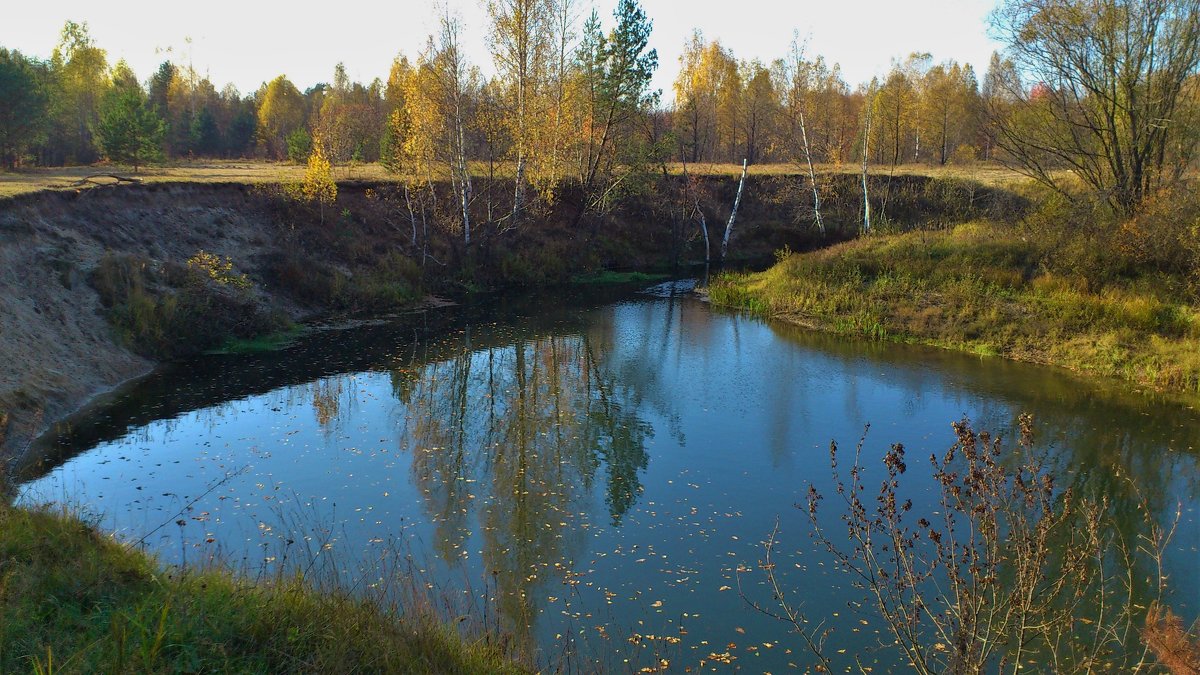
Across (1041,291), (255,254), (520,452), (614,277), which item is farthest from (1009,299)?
(255,254)

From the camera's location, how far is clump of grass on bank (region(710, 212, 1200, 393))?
1877cm

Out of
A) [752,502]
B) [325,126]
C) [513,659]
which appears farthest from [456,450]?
[325,126]

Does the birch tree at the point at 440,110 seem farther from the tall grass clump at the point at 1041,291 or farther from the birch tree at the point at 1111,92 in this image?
the birch tree at the point at 1111,92

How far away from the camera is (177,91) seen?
65.6 metres

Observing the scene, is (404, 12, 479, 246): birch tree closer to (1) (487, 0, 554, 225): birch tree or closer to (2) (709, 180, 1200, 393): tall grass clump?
(1) (487, 0, 554, 225): birch tree

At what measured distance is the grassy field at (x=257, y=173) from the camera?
2447 cm

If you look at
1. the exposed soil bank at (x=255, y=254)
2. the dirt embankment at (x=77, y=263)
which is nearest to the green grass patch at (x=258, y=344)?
the exposed soil bank at (x=255, y=254)

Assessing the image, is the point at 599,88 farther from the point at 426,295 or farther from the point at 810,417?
the point at 810,417

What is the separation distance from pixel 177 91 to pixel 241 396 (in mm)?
60656

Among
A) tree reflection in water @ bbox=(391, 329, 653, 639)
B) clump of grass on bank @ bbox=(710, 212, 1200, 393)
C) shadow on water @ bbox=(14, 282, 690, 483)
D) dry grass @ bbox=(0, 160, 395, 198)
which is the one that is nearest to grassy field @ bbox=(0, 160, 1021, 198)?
dry grass @ bbox=(0, 160, 395, 198)

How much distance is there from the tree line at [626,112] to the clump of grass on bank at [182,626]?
23.6 meters

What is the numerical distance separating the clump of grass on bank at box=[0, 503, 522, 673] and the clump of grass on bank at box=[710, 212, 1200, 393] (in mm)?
17711

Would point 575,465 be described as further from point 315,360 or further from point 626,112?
point 626,112

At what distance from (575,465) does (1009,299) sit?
15.4 metres
